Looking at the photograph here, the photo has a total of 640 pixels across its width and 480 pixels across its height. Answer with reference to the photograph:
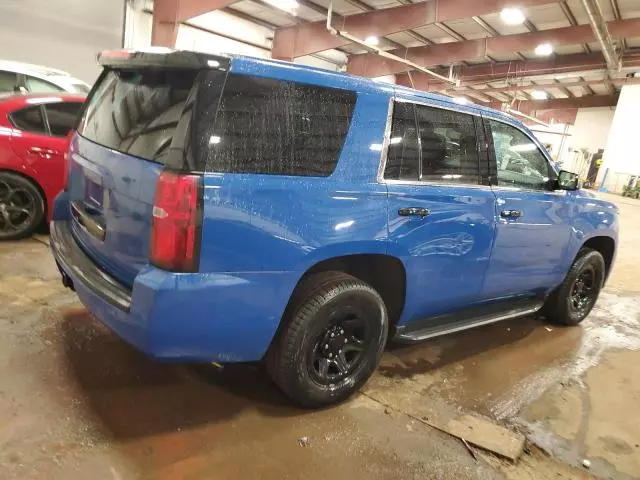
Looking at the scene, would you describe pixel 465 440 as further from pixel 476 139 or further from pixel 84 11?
pixel 84 11

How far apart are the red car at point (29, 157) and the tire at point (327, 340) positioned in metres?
3.24

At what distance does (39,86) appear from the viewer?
22.7 ft

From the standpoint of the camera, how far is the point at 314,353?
8.16 feet

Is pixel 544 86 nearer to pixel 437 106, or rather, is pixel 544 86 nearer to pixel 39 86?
pixel 39 86

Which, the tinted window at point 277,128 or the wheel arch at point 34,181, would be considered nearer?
the tinted window at point 277,128

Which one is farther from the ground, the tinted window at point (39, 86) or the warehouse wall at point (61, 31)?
the warehouse wall at point (61, 31)

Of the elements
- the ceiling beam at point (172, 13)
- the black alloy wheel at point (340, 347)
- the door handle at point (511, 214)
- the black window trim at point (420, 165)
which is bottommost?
the black alloy wheel at point (340, 347)

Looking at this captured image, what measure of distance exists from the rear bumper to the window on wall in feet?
3.13

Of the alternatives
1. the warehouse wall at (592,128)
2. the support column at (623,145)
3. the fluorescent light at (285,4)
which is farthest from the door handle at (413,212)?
the warehouse wall at (592,128)

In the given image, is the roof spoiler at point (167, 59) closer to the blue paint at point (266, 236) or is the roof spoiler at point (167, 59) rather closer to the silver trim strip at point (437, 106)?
the blue paint at point (266, 236)

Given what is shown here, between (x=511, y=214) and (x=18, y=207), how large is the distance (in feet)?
14.5

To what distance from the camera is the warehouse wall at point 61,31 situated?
9.76 meters

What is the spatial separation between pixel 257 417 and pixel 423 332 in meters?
1.14

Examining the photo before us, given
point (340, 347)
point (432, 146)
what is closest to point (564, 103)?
point (432, 146)
